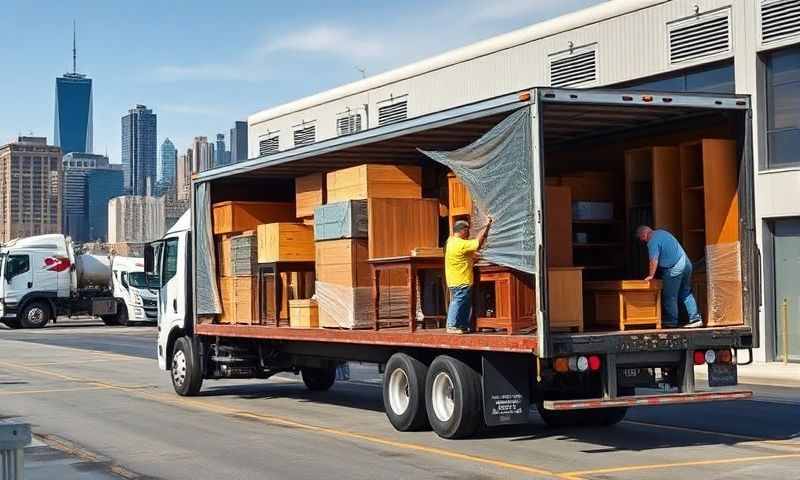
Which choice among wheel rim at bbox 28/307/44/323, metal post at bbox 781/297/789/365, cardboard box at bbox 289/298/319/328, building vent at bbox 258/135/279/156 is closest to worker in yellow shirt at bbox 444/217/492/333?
cardboard box at bbox 289/298/319/328

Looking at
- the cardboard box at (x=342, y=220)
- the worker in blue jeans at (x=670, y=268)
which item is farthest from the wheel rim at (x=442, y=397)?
the worker in blue jeans at (x=670, y=268)

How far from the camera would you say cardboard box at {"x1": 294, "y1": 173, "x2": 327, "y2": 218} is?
15961mm

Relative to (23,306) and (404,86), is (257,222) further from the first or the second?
(23,306)

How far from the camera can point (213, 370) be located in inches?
739

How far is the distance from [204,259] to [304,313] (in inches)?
139

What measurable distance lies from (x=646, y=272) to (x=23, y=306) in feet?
139

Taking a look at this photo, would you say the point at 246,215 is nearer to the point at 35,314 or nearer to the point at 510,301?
the point at 510,301

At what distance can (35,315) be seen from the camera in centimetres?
5203

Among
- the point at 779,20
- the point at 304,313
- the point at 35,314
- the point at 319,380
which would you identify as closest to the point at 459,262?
the point at 304,313

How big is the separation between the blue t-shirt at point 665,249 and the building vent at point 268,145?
35199 mm

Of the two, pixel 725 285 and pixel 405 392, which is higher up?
pixel 725 285

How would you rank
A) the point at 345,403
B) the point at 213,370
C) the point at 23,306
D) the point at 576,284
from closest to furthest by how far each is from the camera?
the point at 576,284 < the point at 345,403 < the point at 213,370 < the point at 23,306

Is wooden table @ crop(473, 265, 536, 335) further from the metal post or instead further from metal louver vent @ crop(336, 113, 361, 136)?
metal louver vent @ crop(336, 113, 361, 136)

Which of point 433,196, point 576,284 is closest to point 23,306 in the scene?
point 433,196
